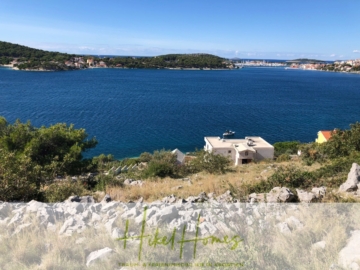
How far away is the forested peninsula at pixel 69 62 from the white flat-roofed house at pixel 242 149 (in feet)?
334

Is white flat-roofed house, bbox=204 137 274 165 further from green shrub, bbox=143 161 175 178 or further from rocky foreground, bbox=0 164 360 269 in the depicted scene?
rocky foreground, bbox=0 164 360 269

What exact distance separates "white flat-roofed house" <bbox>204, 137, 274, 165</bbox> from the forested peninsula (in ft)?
334

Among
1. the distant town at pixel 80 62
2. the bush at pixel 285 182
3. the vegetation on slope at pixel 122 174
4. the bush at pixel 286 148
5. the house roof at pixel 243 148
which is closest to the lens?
the vegetation on slope at pixel 122 174

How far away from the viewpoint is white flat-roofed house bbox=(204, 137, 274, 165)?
868 inches

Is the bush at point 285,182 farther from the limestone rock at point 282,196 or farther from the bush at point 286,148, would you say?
the bush at point 286,148

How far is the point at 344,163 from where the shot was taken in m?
Answer: 8.70

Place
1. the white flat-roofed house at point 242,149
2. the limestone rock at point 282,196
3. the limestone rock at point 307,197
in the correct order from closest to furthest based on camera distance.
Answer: the limestone rock at point 307,197 → the limestone rock at point 282,196 → the white flat-roofed house at point 242,149

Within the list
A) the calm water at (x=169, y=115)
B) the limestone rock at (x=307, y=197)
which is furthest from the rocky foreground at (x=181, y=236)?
the calm water at (x=169, y=115)

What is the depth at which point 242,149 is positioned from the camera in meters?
22.2

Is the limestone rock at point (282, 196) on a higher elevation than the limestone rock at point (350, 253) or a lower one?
lower

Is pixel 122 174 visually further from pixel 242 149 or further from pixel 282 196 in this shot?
pixel 242 149

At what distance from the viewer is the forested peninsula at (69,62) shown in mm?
110812

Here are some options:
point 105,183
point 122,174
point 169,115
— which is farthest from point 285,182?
point 169,115

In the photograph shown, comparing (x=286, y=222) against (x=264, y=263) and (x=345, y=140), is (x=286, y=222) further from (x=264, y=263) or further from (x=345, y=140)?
(x=345, y=140)
